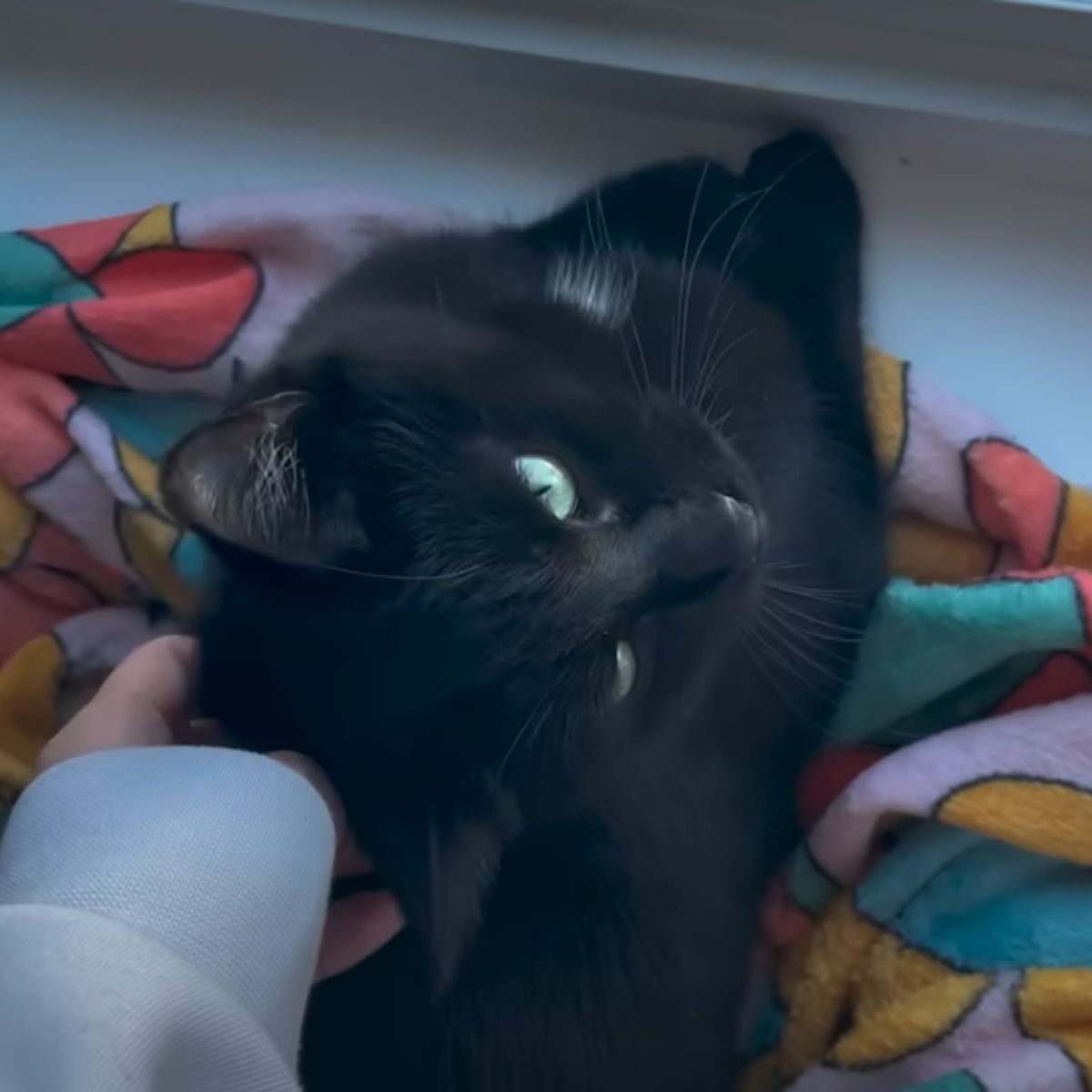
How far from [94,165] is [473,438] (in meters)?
0.49

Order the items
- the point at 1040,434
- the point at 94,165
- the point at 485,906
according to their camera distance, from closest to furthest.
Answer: the point at 485,906 → the point at 1040,434 → the point at 94,165

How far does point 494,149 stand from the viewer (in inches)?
41.2

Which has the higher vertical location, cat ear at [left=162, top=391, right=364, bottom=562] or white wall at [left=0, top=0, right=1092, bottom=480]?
white wall at [left=0, top=0, right=1092, bottom=480]

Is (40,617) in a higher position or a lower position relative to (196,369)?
lower

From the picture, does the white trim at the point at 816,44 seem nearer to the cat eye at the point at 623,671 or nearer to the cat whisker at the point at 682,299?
the cat whisker at the point at 682,299

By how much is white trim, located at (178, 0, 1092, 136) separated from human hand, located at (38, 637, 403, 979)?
452 millimetres

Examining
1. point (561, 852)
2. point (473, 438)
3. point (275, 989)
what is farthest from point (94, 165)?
point (275, 989)

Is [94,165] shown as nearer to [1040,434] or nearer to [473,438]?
[473,438]

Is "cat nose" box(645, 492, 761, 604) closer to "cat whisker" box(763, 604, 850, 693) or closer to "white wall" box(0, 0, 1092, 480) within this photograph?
"cat whisker" box(763, 604, 850, 693)

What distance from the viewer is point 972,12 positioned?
896 millimetres

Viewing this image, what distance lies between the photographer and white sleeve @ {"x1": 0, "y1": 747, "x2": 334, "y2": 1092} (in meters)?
0.46

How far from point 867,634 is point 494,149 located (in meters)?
0.43

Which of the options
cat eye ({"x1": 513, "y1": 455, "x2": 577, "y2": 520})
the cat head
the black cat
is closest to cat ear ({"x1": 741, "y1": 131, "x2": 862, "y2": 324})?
the black cat

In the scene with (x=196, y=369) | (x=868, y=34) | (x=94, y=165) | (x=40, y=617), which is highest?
(x=868, y=34)
